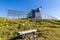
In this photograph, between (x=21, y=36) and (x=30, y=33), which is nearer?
(x=21, y=36)

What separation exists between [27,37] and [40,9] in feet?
128

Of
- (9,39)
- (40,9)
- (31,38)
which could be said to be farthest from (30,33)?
(40,9)

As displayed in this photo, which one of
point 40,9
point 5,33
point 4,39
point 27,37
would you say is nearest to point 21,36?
point 27,37

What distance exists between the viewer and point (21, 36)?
57.9 ft

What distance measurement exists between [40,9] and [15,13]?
1239cm

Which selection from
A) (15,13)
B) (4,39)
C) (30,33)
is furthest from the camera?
(15,13)

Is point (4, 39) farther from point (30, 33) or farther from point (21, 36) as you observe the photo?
point (30, 33)

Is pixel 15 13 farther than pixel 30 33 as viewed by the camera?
Yes

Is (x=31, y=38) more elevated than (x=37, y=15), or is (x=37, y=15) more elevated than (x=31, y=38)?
(x=37, y=15)

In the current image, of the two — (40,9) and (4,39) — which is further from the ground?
(40,9)

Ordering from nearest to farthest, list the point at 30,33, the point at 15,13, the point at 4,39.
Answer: the point at 4,39
the point at 30,33
the point at 15,13

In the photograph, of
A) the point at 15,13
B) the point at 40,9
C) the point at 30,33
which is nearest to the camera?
the point at 30,33

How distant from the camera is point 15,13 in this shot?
4922 cm

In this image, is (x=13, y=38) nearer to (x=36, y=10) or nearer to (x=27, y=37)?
(x=27, y=37)
